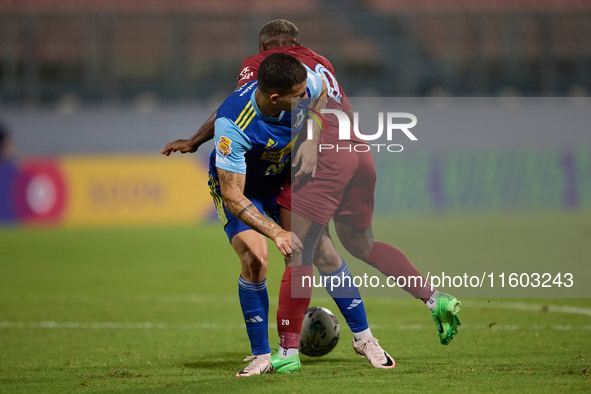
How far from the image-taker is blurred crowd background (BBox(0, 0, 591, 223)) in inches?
627

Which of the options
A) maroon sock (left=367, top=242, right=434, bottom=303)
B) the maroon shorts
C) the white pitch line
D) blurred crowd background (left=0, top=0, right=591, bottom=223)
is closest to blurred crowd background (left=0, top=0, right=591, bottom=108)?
blurred crowd background (left=0, top=0, right=591, bottom=223)

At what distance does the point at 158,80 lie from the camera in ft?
56.3

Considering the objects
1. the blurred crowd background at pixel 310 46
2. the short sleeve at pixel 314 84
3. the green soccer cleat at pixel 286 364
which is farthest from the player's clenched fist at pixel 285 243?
the blurred crowd background at pixel 310 46

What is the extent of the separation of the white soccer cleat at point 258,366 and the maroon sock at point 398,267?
965mm

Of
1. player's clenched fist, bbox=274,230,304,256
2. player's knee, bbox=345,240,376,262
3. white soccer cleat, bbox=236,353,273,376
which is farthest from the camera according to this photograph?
player's knee, bbox=345,240,376,262

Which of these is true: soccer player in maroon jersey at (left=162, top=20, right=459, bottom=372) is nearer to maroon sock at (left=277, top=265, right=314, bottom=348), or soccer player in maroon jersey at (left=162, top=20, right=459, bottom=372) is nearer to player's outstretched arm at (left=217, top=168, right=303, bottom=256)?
maroon sock at (left=277, top=265, right=314, bottom=348)

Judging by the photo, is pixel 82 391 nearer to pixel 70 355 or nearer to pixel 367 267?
pixel 70 355

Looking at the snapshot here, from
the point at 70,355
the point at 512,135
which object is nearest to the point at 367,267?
the point at 70,355

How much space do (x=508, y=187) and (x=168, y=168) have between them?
726cm

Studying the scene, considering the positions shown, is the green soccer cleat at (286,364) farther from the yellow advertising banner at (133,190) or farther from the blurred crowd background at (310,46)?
the blurred crowd background at (310,46)

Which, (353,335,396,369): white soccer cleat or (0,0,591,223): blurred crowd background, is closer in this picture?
(353,335,396,369): white soccer cleat

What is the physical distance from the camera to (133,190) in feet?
47.3

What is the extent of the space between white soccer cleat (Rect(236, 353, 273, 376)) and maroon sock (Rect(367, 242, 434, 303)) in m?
0.97

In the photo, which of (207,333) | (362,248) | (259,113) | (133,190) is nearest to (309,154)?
(259,113)
